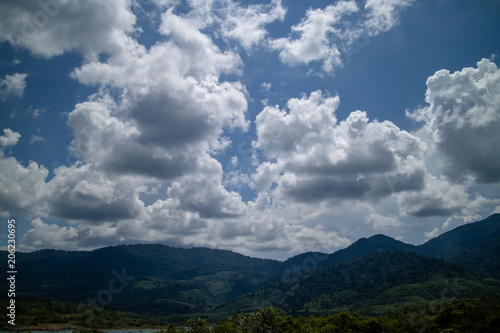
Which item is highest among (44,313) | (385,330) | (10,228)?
(10,228)

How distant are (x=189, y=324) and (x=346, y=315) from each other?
40.1 m

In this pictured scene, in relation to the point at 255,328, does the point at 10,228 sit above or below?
above

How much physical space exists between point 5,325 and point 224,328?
13299cm

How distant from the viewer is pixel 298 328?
7169 cm

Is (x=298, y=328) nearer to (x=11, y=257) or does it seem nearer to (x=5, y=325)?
(x=11, y=257)

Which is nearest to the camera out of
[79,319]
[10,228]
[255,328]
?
[10,228]

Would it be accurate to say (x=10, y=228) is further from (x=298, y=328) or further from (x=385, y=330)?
(x=385, y=330)

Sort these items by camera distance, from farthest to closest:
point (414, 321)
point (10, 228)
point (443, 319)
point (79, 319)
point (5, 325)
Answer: point (79, 319), point (5, 325), point (443, 319), point (414, 321), point (10, 228)

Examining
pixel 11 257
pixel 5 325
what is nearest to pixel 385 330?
pixel 11 257

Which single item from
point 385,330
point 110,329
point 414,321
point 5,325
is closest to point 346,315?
point 385,330

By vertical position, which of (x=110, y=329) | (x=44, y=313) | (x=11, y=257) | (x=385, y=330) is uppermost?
(x=11, y=257)

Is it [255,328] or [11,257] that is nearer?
[11,257]

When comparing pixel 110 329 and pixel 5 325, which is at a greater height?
pixel 5 325

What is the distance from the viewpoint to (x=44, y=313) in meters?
182
